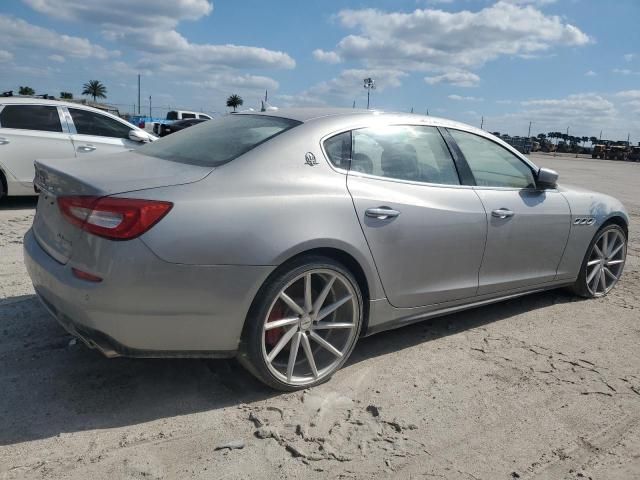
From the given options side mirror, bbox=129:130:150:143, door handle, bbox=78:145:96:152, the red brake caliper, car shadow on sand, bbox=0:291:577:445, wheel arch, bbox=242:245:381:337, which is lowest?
car shadow on sand, bbox=0:291:577:445

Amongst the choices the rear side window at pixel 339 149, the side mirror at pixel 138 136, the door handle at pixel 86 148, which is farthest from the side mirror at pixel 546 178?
the door handle at pixel 86 148

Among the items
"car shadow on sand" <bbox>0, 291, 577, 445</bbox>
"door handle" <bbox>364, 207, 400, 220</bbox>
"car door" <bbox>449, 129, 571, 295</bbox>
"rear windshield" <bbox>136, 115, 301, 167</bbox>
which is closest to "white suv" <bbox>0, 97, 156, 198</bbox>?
"rear windshield" <bbox>136, 115, 301, 167</bbox>

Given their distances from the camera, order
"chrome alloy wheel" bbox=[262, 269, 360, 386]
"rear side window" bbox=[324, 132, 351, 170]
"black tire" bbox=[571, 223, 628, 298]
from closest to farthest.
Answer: "chrome alloy wheel" bbox=[262, 269, 360, 386]
"rear side window" bbox=[324, 132, 351, 170]
"black tire" bbox=[571, 223, 628, 298]

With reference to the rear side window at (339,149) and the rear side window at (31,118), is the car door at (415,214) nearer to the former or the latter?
the rear side window at (339,149)

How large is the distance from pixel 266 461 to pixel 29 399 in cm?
127

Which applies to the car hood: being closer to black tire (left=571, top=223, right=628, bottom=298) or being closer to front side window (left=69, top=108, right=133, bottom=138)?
black tire (left=571, top=223, right=628, bottom=298)

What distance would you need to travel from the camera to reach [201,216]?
2.57 metres

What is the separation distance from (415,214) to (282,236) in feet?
3.19

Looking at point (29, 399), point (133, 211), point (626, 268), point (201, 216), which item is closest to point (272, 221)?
point (201, 216)

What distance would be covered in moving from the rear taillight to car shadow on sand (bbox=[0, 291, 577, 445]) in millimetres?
903

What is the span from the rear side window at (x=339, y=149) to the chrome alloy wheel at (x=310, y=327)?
64 cm

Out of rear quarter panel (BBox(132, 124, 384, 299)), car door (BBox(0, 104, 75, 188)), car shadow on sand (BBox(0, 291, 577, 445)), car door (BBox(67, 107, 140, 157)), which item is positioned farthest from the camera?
car door (BBox(67, 107, 140, 157))

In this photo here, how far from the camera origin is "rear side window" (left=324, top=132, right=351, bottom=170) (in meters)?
3.18

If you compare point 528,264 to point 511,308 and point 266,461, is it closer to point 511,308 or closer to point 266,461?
point 511,308
